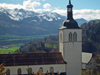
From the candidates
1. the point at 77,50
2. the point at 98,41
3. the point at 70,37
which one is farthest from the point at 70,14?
the point at 98,41

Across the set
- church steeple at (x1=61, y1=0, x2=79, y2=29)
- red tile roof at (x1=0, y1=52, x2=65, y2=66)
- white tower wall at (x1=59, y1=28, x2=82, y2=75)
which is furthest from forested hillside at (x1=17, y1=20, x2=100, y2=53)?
red tile roof at (x1=0, y1=52, x2=65, y2=66)

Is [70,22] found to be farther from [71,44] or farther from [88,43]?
[88,43]

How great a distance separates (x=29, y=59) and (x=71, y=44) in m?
7.96

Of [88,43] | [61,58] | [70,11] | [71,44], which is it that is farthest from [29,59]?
[88,43]

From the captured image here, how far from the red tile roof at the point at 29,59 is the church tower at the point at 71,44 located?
1.66 meters

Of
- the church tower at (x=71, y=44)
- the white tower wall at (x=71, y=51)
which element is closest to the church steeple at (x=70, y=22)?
the church tower at (x=71, y=44)

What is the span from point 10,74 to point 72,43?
12118 mm

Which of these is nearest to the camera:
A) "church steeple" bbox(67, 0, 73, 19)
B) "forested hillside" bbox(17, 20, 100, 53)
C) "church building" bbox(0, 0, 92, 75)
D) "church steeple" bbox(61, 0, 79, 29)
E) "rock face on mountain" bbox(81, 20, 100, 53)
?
"church building" bbox(0, 0, 92, 75)

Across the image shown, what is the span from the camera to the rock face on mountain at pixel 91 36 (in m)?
82.8

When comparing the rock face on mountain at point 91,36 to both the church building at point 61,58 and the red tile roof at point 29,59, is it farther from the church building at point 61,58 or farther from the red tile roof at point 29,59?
the red tile roof at point 29,59

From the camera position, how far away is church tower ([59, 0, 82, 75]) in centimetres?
3528

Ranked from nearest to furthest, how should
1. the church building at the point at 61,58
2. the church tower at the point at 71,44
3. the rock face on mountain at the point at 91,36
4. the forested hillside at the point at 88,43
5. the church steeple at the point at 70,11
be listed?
the church building at the point at 61,58, the church tower at the point at 71,44, the church steeple at the point at 70,11, the rock face on mountain at the point at 91,36, the forested hillside at the point at 88,43

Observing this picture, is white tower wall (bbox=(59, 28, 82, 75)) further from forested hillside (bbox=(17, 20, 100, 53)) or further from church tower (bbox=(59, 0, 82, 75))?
forested hillside (bbox=(17, 20, 100, 53))

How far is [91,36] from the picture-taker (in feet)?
316
